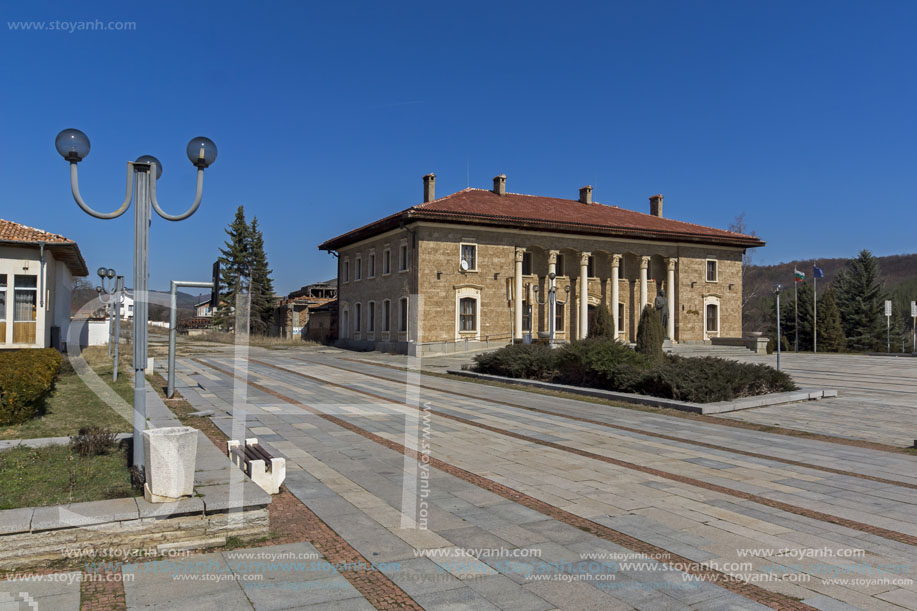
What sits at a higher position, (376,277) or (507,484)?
(376,277)

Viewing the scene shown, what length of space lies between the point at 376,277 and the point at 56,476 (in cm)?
3405

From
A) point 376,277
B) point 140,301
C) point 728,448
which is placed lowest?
point 728,448

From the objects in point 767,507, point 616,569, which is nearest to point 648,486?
point 767,507

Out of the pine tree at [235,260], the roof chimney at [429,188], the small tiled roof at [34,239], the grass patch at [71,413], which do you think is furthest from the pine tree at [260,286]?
the grass patch at [71,413]

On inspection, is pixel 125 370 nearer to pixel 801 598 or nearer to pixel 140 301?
pixel 140 301

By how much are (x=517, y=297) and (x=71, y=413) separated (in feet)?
89.9

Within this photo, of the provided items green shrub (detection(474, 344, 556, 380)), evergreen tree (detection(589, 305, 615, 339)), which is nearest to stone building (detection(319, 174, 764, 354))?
evergreen tree (detection(589, 305, 615, 339))

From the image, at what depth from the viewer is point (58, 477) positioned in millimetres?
6242

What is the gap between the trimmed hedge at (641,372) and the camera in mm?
14633

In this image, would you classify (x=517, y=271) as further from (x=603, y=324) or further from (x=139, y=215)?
(x=139, y=215)

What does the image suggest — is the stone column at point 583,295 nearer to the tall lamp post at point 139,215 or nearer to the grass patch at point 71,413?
the grass patch at point 71,413

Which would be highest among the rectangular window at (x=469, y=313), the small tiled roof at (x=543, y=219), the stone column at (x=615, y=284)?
the small tiled roof at (x=543, y=219)

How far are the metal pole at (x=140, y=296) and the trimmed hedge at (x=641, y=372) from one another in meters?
11.8

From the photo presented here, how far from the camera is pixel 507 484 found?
7141mm
